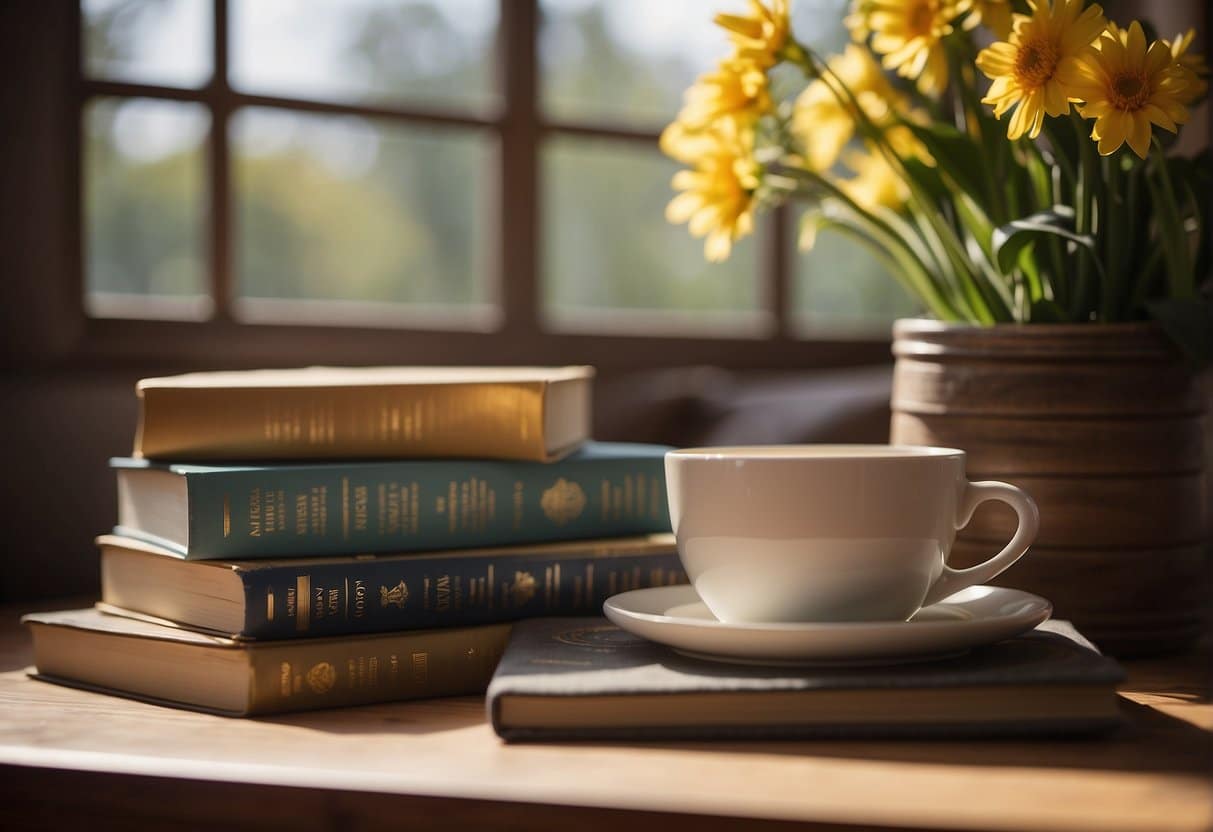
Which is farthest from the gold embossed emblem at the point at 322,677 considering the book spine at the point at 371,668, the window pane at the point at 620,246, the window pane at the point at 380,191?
Answer: the window pane at the point at 620,246

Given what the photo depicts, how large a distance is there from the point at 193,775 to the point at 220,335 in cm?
111

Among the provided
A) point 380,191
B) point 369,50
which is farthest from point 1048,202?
point 380,191

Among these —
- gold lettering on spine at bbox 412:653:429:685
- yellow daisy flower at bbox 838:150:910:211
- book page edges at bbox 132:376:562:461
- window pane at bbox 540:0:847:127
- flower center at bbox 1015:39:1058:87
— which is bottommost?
gold lettering on spine at bbox 412:653:429:685

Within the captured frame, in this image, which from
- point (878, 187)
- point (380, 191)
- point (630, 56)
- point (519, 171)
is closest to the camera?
point (878, 187)

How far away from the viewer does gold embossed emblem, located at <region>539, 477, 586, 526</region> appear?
0.77m

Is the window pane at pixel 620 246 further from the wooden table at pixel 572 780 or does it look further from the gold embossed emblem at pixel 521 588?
the wooden table at pixel 572 780

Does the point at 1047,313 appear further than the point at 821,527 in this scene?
Yes

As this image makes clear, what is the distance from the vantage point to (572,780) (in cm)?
49

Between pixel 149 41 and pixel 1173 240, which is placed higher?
pixel 149 41

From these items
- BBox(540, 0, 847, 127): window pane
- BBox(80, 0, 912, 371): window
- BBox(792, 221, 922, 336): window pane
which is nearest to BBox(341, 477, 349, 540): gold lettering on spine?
BBox(80, 0, 912, 371): window

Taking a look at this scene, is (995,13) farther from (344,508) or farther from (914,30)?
(344,508)

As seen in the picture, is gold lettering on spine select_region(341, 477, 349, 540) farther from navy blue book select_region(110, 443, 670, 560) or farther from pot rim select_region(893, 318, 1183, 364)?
pot rim select_region(893, 318, 1183, 364)

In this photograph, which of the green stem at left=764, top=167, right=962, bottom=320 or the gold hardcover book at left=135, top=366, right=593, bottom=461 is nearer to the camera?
the gold hardcover book at left=135, top=366, right=593, bottom=461

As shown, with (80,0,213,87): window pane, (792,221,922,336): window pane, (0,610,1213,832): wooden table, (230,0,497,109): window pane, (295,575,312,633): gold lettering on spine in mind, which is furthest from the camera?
(792,221,922,336): window pane
